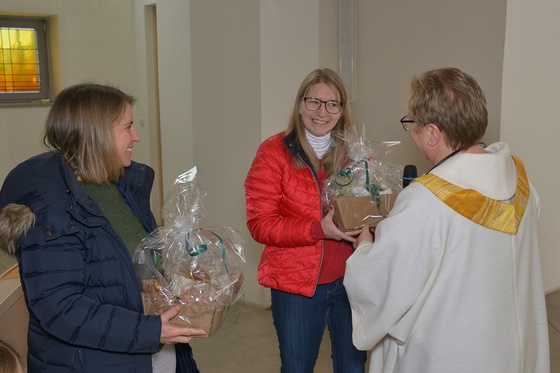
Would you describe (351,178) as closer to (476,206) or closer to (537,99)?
(476,206)

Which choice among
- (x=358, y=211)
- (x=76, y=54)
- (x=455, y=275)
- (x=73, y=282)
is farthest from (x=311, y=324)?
(x=76, y=54)

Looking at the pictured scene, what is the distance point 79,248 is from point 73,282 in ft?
0.29

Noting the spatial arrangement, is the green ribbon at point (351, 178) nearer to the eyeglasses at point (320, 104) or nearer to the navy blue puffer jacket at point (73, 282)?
the eyeglasses at point (320, 104)

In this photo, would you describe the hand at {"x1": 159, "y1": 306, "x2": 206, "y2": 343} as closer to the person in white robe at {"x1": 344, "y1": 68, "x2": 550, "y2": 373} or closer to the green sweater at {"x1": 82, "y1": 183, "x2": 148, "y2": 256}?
the green sweater at {"x1": 82, "y1": 183, "x2": 148, "y2": 256}

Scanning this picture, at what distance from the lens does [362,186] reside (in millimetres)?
2074

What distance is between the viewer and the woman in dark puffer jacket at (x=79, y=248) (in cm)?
150

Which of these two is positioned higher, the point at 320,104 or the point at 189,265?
the point at 320,104

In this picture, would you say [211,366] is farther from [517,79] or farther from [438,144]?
[517,79]

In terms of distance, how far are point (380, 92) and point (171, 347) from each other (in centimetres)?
282

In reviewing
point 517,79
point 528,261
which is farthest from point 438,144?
point 517,79

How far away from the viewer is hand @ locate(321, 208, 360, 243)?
2.01 meters

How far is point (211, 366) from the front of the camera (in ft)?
11.5

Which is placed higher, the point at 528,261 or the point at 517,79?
the point at 517,79

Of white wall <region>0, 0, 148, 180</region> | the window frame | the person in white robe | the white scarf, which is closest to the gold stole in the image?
the person in white robe
